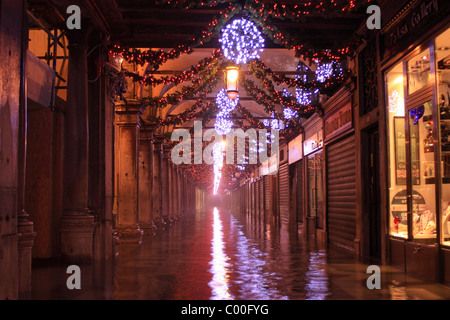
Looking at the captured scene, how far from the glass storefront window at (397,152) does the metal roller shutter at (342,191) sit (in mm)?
2767

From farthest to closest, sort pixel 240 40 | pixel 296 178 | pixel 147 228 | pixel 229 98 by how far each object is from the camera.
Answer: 1. pixel 296 178
2. pixel 147 228
3. pixel 229 98
4. pixel 240 40

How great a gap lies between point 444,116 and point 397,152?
2068 millimetres

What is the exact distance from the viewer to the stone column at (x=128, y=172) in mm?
16641

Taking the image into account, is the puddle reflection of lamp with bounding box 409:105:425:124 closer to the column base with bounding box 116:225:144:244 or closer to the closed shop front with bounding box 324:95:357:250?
the closed shop front with bounding box 324:95:357:250

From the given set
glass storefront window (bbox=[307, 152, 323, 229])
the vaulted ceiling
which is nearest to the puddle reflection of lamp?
the vaulted ceiling

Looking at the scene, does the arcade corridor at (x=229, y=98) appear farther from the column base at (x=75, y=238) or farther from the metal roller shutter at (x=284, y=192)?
the metal roller shutter at (x=284, y=192)

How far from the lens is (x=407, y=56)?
9.16 metres

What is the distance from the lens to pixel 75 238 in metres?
10.6

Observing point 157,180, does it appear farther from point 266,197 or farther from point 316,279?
point 316,279

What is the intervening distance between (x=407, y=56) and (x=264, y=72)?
18.5 ft

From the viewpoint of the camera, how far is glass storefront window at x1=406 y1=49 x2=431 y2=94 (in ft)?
27.8

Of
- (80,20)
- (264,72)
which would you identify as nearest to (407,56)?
(264,72)

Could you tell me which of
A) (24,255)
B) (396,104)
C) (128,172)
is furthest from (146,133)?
(24,255)
